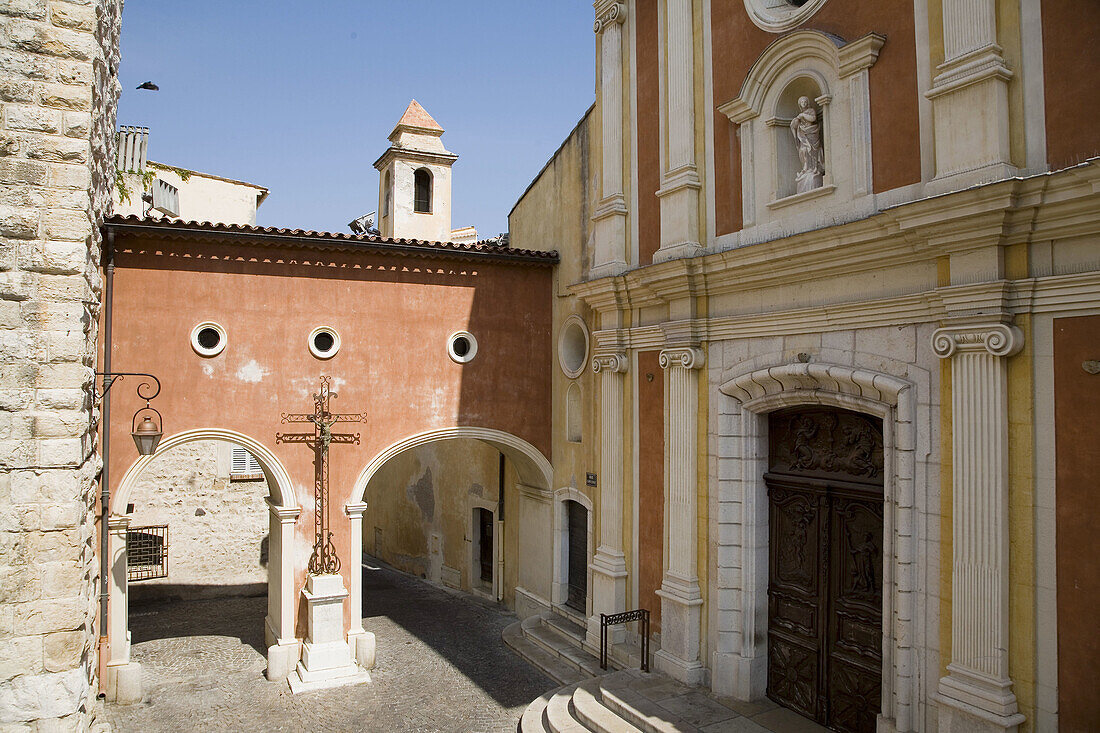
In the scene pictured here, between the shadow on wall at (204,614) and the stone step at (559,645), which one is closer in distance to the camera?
the stone step at (559,645)

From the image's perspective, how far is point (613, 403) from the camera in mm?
10266

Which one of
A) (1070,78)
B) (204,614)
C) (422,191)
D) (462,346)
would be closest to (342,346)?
(462,346)

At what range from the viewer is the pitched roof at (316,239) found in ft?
32.0

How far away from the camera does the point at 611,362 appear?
1021cm

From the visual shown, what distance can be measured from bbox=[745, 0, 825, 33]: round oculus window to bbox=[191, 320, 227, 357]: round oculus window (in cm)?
742

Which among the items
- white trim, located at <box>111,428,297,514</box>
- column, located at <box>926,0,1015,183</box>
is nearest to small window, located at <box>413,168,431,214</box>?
white trim, located at <box>111,428,297,514</box>

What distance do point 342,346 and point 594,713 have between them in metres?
5.77

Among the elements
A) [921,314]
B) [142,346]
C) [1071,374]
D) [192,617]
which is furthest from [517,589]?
[1071,374]

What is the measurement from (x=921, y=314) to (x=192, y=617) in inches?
498

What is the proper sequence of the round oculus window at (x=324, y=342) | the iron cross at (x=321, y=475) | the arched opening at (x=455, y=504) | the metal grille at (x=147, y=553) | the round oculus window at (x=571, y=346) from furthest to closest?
the metal grille at (x=147, y=553) < the arched opening at (x=455, y=504) < the round oculus window at (x=571, y=346) < the round oculus window at (x=324, y=342) < the iron cross at (x=321, y=475)

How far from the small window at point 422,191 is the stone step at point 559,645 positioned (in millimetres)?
12207

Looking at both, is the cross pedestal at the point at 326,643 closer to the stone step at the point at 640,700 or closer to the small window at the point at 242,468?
the stone step at the point at 640,700

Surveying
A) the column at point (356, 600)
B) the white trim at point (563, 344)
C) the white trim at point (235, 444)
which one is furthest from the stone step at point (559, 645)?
the white trim at point (235, 444)

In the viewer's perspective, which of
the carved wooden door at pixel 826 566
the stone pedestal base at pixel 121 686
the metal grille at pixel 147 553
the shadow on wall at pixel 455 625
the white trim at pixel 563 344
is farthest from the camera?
the metal grille at pixel 147 553
